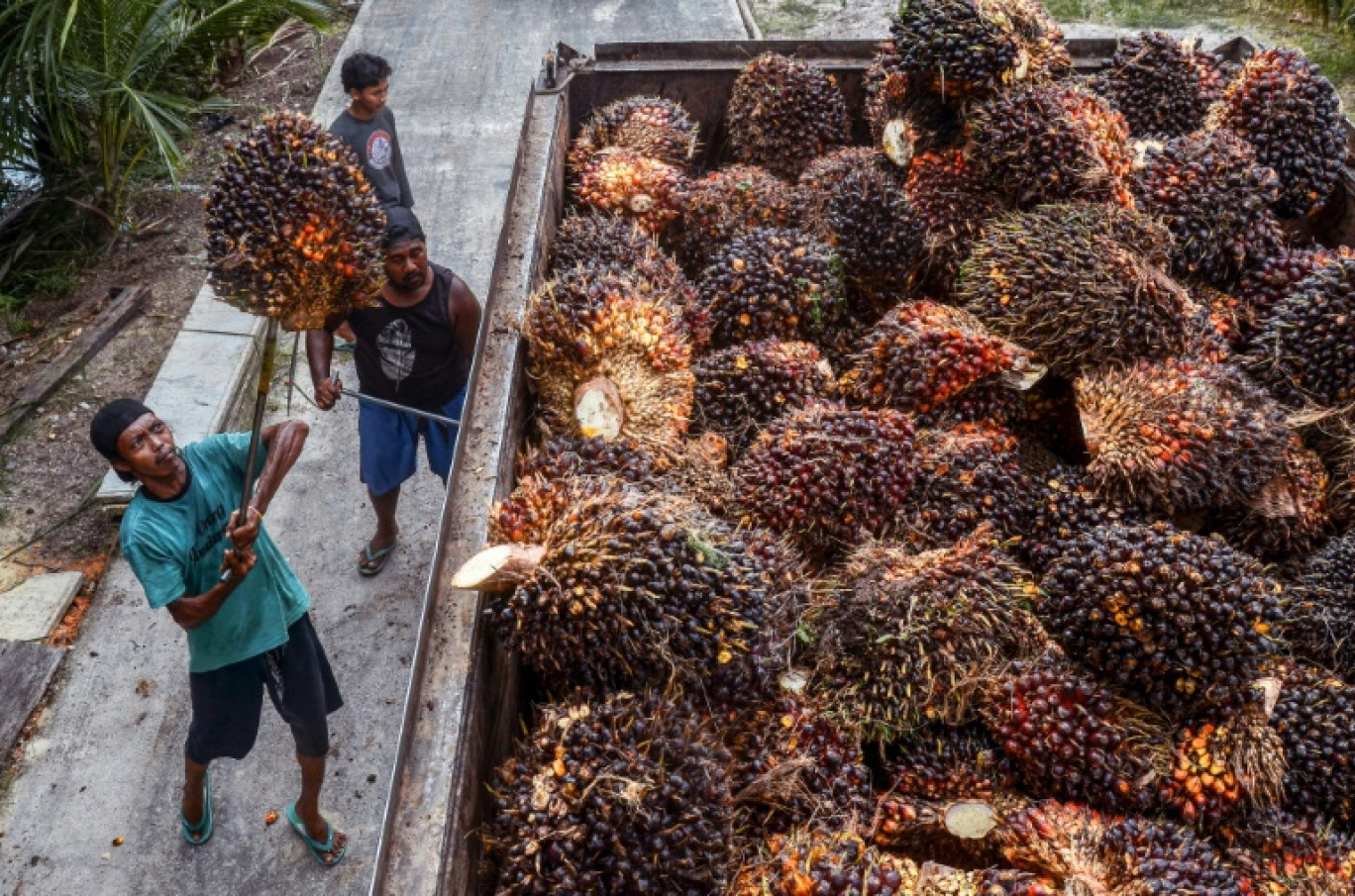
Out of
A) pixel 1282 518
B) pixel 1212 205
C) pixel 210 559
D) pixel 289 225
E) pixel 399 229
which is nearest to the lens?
pixel 1282 518

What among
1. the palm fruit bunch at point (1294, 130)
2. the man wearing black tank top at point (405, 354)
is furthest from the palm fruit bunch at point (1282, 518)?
the man wearing black tank top at point (405, 354)

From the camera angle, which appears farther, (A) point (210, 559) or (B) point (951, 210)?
(B) point (951, 210)

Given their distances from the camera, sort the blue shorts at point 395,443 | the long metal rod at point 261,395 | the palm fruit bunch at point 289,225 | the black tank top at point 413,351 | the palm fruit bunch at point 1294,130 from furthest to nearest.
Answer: the blue shorts at point 395,443 → the black tank top at point 413,351 → the palm fruit bunch at point 1294,130 → the palm fruit bunch at point 289,225 → the long metal rod at point 261,395

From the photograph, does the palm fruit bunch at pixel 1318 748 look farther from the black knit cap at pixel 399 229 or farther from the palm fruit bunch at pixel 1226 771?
the black knit cap at pixel 399 229

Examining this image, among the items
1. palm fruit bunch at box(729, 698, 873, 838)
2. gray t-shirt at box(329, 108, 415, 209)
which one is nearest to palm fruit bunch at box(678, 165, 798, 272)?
palm fruit bunch at box(729, 698, 873, 838)

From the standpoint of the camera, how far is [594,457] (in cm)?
261

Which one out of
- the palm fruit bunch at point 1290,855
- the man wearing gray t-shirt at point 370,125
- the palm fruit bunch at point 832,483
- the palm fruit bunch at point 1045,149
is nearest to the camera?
the palm fruit bunch at point 1290,855

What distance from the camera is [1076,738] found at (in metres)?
2.24

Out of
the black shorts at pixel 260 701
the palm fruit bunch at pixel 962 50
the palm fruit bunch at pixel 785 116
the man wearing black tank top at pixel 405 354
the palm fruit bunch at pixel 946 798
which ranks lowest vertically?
the black shorts at pixel 260 701

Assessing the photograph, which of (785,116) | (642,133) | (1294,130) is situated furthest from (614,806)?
(1294,130)

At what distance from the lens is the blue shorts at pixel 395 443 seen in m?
4.36

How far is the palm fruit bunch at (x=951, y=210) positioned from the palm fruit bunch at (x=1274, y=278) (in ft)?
2.71

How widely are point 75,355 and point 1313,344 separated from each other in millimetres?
5734

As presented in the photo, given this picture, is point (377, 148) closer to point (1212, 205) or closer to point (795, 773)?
point (1212, 205)
